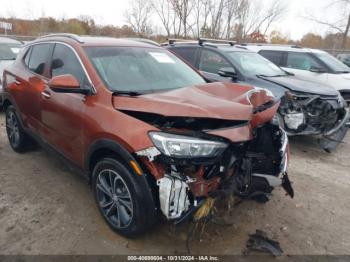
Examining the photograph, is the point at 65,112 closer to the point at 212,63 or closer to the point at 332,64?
the point at 212,63

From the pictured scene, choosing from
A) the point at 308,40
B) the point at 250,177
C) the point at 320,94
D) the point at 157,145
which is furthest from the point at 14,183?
the point at 308,40

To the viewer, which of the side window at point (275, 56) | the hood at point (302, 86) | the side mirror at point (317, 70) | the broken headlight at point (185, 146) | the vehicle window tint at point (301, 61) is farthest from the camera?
the side window at point (275, 56)

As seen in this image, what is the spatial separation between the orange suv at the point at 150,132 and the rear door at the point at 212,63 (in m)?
2.71

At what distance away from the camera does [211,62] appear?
6.71 metres

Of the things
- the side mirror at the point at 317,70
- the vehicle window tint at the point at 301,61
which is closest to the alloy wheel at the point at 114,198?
the side mirror at the point at 317,70

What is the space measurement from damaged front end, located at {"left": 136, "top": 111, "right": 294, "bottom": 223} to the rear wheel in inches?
120

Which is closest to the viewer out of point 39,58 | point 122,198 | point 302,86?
point 122,198

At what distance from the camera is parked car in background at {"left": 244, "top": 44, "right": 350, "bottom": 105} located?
8062 millimetres

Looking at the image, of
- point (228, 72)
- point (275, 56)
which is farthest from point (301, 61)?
point (228, 72)

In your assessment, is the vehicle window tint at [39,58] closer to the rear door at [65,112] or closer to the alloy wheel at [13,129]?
the rear door at [65,112]

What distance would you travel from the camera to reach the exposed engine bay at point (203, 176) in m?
2.42

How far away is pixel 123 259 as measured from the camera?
2.74 m

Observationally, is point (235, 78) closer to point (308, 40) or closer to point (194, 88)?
point (194, 88)

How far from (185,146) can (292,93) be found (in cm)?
390
